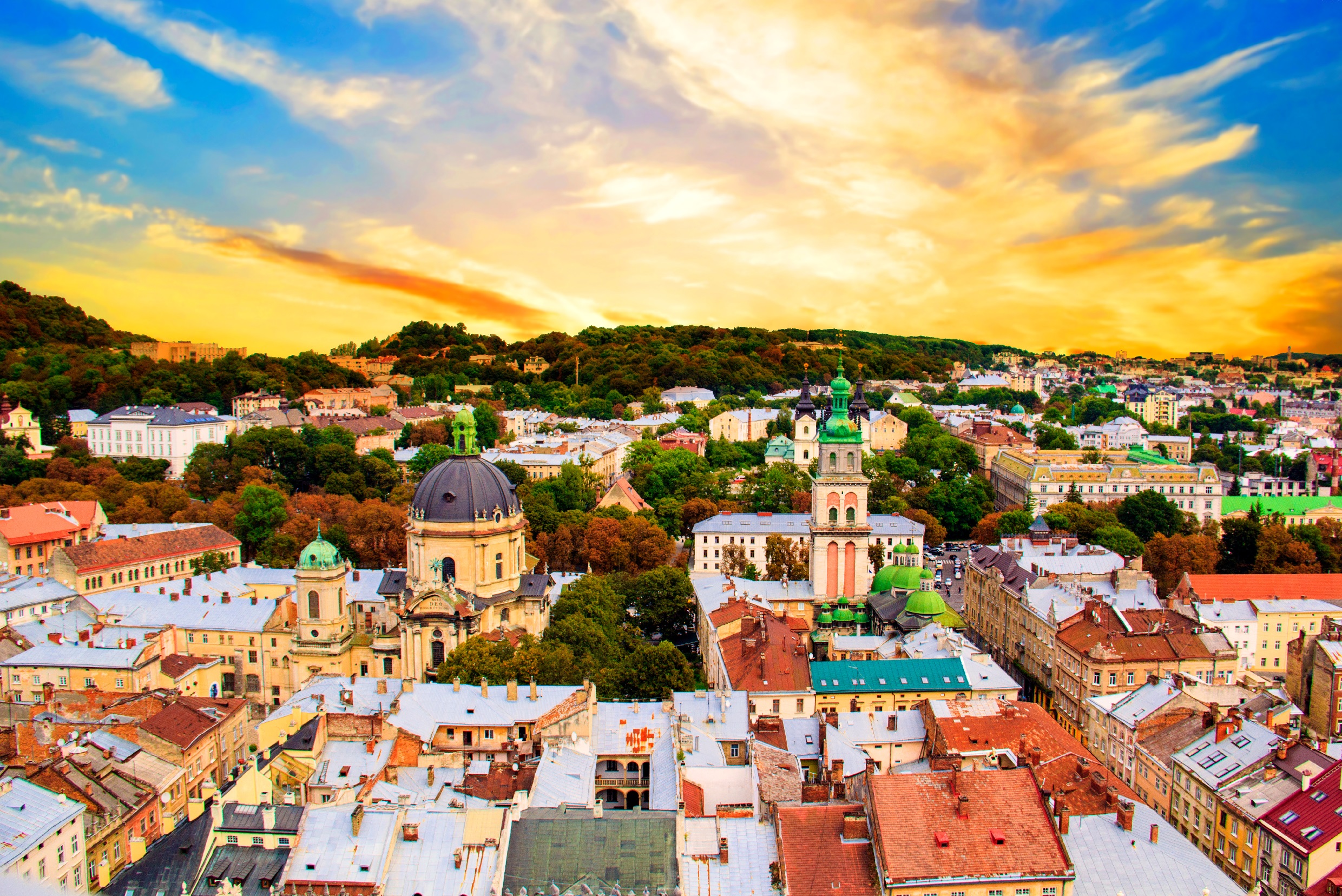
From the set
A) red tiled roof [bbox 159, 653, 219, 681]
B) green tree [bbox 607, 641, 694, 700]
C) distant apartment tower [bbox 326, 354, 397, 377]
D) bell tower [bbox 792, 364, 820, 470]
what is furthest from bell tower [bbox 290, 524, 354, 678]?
distant apartment tower [bbox 326, 354, 397, 377]

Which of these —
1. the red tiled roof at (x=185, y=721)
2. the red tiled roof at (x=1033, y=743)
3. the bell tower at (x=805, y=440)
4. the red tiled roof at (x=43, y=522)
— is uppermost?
the bell tower at (x=805, y=440)

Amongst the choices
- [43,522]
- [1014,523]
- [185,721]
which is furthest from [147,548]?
[1014,523]

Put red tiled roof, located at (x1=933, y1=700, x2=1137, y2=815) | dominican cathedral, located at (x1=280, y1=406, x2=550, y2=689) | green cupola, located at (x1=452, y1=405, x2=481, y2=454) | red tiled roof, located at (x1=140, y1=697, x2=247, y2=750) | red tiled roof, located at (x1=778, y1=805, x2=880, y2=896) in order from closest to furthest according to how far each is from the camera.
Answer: red tiled roof, located at (x1=778, y1=805, x2=880, y2=896), red tiled roof, located at (x1=933, y1=700, x2=1137, y2=815), red tiled roof, located at (x1=140, y1=697, x2=247, y2=750), dominican cathedral, located at (x1=280, y1=406, x2=550, y2=689), green cupola, located at (x1=452, y1=405, x2=481, y2=454)

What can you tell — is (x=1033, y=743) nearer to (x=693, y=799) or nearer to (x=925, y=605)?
(x=693, y=799)

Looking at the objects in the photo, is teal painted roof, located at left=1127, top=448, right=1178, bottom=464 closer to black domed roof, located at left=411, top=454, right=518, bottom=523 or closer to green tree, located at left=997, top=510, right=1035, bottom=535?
green tree, located at left=997, top=510, right=1035, bottom=535

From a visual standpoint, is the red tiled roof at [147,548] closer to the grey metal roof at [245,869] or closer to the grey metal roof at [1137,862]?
the grey metal roof at [245,869]

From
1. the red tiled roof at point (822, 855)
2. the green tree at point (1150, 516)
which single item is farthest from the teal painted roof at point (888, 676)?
the green tree at point (1150, 516)
